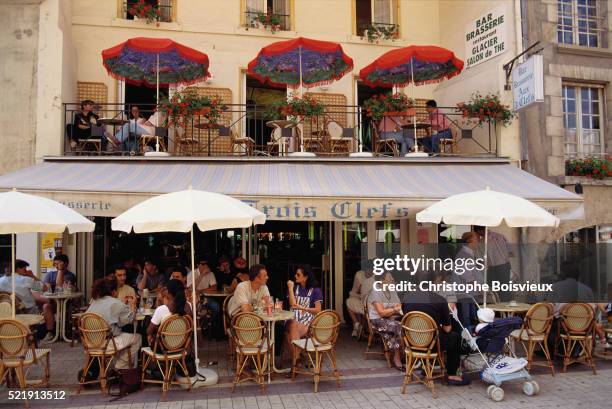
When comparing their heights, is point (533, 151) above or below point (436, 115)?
→ below

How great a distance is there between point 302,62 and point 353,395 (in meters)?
6.62

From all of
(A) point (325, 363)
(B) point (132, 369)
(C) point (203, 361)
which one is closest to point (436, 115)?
(A) point (325, 363)

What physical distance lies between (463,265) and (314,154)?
344 cm

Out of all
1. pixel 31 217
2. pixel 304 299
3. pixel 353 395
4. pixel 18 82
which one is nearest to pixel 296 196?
pixel 304 299

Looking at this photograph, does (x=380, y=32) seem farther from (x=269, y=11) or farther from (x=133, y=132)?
(x=133, y=132)

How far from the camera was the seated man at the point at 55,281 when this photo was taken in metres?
8.95

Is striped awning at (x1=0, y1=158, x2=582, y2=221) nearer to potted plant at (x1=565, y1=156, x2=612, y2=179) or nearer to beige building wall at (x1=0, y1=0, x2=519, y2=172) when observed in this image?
beige building wall at (x1=0, y1=0, x2=519, y2=172)

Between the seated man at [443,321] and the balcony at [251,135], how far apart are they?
3.97 m

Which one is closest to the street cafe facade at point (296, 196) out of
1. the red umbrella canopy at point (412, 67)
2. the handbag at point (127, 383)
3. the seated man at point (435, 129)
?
the seated man at point (435, 129)

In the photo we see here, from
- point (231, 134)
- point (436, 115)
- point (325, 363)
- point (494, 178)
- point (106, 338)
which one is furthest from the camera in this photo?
point (436, 115)

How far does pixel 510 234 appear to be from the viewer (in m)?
10.2

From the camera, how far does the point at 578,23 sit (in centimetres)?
1159

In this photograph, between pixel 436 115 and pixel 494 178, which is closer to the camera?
pixel 494 178

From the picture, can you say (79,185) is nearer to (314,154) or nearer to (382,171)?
(314,154)
